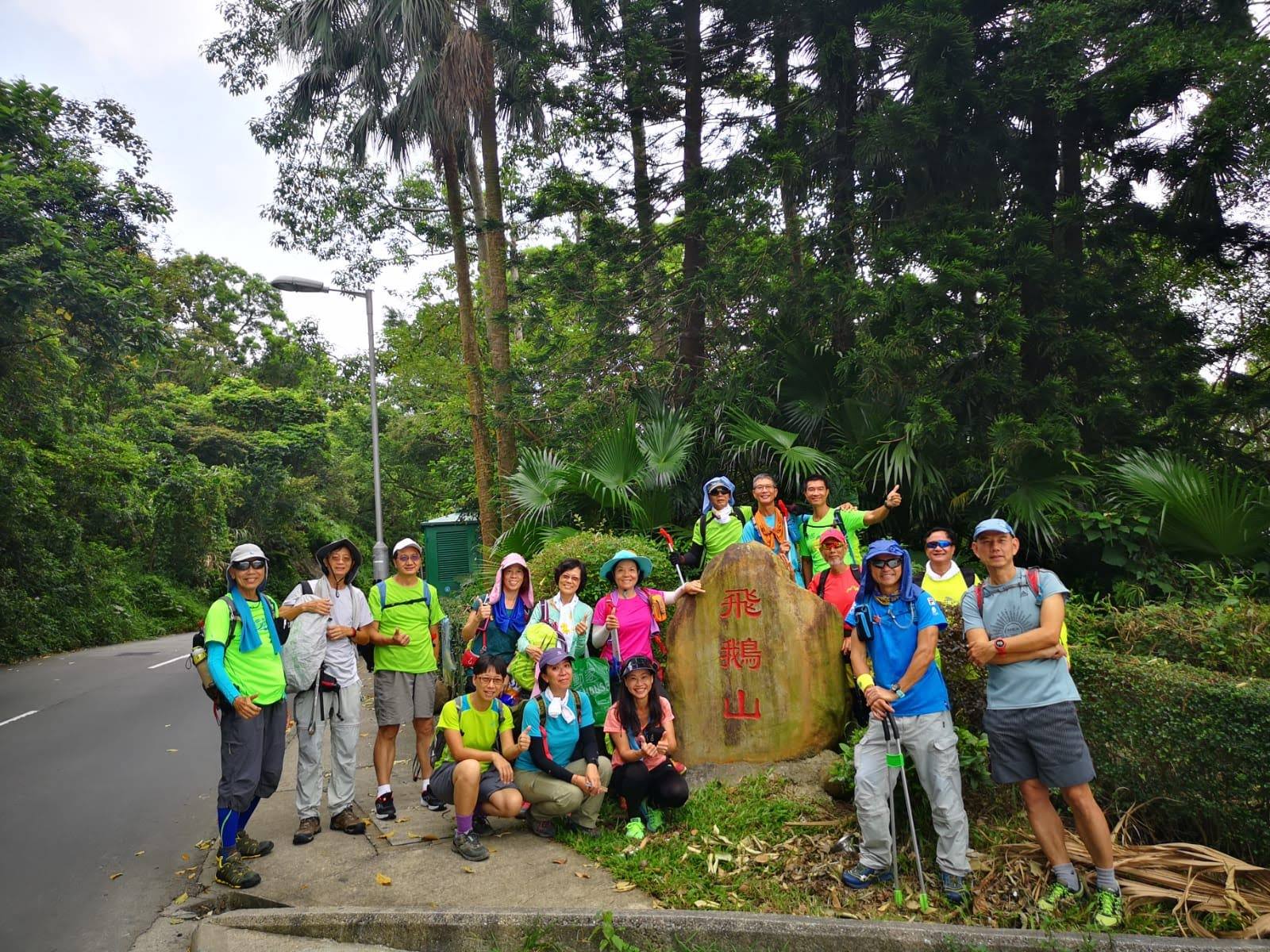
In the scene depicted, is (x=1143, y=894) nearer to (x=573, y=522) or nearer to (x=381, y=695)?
(x=381, y=695)

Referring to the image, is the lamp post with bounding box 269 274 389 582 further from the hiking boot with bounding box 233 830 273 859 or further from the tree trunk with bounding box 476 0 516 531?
the hiking boot with bounding box 233 830 273 859

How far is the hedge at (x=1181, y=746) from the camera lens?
151 inches

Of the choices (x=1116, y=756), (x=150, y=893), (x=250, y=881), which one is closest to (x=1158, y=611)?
(x=1116, y=756)

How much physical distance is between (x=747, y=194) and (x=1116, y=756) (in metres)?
8.09

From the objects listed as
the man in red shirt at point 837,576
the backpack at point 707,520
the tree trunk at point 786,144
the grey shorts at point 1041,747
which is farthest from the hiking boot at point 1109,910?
the tree trunk at point 786,144

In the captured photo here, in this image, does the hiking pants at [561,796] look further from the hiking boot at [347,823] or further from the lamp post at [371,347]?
the lamp post at [371,347]

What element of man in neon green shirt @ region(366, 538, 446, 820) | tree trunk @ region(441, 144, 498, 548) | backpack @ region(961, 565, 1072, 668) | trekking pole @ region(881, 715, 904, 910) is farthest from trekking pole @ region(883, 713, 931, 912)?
tree trunk @ region(441, 144, 498, 548)

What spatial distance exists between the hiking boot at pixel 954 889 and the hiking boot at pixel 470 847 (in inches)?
97.4

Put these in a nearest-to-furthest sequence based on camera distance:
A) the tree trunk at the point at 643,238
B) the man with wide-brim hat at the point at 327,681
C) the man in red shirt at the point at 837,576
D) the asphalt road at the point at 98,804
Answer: the asphalt road at the point at 98,804 < the man with wide-brim hat at the point at 327,681 < the man in red shirt at the point at 837,576 < the tree trunk at the point at 643,238

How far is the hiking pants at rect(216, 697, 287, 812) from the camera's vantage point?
4.77 meters

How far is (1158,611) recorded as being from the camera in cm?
530

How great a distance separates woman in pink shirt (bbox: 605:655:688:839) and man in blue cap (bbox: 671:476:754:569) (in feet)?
4.77

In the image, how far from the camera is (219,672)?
4.79 meters

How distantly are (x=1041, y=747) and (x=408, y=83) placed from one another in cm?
1489
